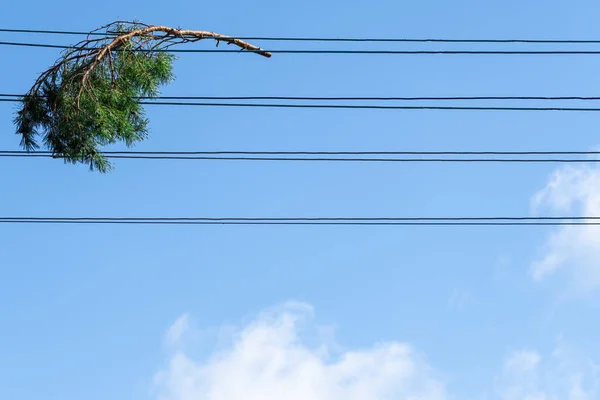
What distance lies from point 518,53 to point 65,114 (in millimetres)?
6249

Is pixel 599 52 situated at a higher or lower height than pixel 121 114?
higher

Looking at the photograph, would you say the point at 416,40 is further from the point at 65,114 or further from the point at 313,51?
the point at 65,114

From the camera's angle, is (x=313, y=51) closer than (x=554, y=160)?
Yes

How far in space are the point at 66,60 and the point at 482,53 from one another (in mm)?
5666

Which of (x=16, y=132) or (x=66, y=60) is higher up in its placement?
(x=66, y=60)

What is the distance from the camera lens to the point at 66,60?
11.7 metres

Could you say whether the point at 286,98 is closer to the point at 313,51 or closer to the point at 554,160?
the point at 313,51

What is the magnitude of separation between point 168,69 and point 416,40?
3.40 metres

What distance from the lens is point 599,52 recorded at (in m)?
12.3

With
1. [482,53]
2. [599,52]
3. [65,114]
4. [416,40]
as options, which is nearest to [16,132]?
[65,114]

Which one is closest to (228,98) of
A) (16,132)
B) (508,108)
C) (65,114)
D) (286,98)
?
(286,98)

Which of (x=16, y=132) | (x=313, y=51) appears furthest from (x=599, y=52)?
(x=16, y=132)

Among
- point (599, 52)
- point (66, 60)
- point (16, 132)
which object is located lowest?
point (16, 132)

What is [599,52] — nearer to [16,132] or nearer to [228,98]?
[228,98]
